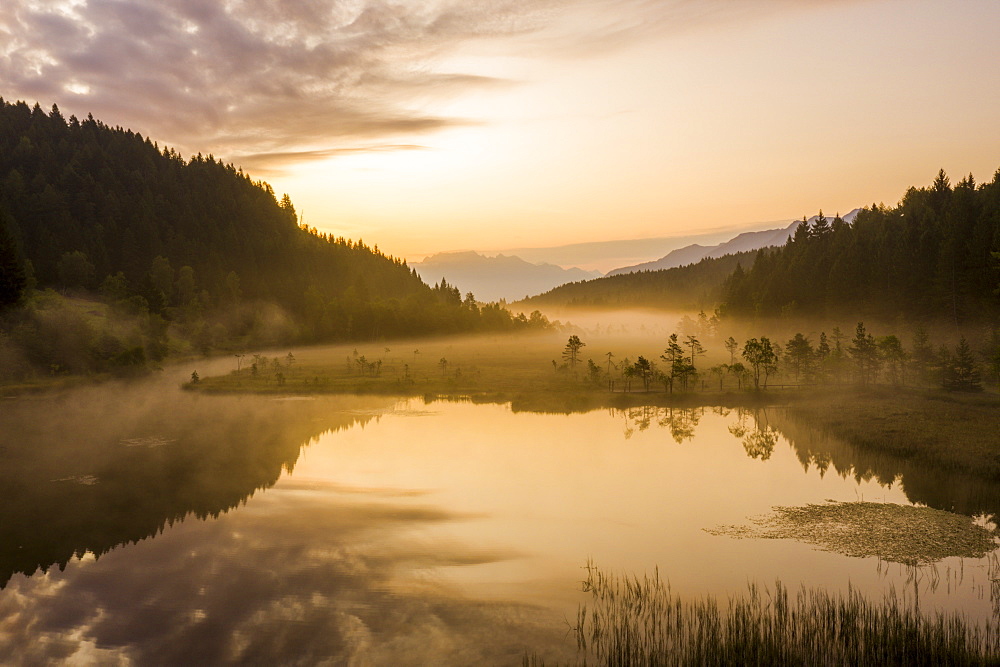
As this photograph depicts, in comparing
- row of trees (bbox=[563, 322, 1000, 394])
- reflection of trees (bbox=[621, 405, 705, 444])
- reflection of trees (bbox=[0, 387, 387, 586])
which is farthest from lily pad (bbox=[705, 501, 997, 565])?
row of trees (bbox=[563, 322, 1000, 394])

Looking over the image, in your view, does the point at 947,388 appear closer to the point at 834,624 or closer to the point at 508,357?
the point at 834,624

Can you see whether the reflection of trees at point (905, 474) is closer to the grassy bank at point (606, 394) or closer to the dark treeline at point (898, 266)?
the grassy bank at point (606, 394)

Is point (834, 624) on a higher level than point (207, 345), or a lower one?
lower

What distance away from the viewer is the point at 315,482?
4934 centimetres

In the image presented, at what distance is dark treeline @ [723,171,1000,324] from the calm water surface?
59.9 metres

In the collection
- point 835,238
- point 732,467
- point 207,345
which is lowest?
point 732,467

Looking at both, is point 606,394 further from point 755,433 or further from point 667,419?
point 755,433

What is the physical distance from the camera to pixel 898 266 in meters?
130

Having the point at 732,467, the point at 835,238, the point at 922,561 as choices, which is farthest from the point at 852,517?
the point at 835,238

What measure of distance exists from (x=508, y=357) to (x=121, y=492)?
110m

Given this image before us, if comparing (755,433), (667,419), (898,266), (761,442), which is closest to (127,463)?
(667,419)

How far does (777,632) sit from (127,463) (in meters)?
52.5

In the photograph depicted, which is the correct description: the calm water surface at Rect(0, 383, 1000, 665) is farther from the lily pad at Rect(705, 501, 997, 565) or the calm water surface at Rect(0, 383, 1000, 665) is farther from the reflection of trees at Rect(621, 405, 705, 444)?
the lily pad at Rect(705, 501, 997, 565)

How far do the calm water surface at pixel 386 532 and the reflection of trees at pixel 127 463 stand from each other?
0.98ft
